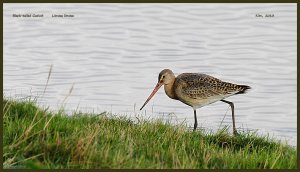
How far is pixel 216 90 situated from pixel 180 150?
4.74 meters

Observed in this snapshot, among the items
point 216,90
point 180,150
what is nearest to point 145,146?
point 180,150

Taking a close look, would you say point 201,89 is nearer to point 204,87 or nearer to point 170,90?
point 204,87

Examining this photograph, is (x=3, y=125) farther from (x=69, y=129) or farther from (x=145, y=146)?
(x=145, y=146)

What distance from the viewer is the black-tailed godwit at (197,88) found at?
14516 millimetres

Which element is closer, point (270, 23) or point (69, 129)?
point (69, 129)

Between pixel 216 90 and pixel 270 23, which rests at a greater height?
pixel 270 23

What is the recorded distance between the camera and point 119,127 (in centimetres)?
1148

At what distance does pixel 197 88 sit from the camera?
14.5 m

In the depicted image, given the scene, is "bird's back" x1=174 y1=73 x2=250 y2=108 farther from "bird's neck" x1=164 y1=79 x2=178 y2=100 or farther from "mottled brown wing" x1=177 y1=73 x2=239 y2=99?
"bird's neck" x1=164 y1=79 x2=178 y2=100

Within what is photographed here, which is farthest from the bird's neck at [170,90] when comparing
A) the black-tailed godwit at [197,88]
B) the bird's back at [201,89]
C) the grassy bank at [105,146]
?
the grassy bank at [105,146]

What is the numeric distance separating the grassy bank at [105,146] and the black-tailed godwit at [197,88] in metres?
2.49

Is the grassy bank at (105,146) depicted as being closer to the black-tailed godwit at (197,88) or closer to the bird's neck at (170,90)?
the black-tailed godwit at (197,88)

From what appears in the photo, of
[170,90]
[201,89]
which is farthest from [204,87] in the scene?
[170,90]

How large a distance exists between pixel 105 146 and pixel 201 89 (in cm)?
535
